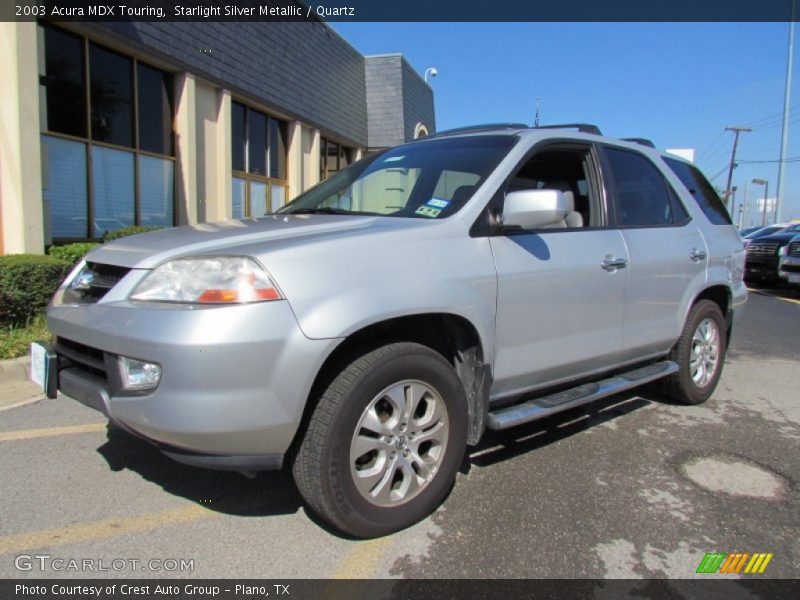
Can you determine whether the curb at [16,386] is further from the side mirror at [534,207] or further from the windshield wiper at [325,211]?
the side mirror at [534,207]

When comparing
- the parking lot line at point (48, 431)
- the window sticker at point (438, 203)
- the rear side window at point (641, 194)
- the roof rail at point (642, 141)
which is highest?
the roof rail at point (642, 141)

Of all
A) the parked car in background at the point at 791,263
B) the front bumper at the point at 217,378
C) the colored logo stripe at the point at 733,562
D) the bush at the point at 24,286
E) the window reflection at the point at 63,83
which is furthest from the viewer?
the parked car in background at the point at 791,263

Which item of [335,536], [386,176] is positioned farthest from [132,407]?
[386,176]

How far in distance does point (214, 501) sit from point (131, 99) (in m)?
8.71

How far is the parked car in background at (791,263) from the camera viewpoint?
500 inches

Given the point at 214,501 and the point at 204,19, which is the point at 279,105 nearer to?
the point at 204,19

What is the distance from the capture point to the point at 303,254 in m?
2.39

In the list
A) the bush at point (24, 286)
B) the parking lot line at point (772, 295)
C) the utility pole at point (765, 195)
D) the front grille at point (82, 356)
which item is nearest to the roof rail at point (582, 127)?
the front grille at point (82, 356)

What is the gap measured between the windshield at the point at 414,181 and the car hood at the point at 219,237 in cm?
27

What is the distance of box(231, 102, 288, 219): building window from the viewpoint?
1277 cm

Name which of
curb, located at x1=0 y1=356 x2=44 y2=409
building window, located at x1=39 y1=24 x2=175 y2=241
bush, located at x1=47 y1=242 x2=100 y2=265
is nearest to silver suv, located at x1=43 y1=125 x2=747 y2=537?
curb, located at x1=0 y1=356 x2=44 y2=409

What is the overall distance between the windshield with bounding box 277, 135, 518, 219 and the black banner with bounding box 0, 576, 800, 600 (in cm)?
166

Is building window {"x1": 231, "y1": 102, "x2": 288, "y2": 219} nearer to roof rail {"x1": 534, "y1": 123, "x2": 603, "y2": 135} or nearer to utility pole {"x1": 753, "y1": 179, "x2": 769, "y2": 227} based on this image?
roof rail {"x1": 534, "y1": 123, "x2": 603, "y2": 135}

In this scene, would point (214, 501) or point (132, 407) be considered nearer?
point (132, 407)
